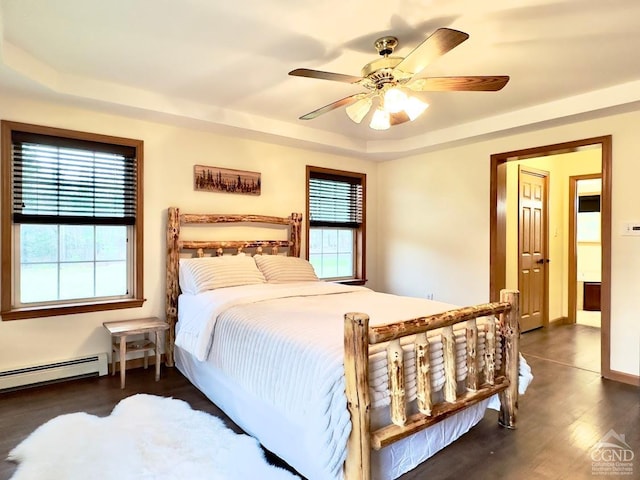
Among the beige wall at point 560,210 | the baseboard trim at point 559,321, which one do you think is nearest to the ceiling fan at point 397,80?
the beige wall at point 560,210

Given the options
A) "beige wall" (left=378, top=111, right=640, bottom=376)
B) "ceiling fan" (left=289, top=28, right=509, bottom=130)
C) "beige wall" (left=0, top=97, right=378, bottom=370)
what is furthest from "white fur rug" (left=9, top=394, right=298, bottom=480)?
"beige wall" (left=378, top=111, right=640, bottom=376)

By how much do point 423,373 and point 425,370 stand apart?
2cm

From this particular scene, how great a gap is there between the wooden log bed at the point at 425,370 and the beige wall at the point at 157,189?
2527 millimetres

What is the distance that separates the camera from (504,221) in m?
4.12

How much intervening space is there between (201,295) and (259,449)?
53.3 inches

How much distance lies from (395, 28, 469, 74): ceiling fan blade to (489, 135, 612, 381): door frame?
90.1 inches

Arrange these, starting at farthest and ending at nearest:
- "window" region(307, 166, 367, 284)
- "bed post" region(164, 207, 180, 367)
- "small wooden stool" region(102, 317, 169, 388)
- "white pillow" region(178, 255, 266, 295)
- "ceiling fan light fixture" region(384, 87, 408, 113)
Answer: "window" region(307, 166, 367, 284), "bed post" region(164, 207, 180, 367), "white pillow" region(178, 255, 266, 295), "small wooden stool" region(102, 317, 169, 388), "ceiling fan light fixture" region(384, 87, 408, 113)

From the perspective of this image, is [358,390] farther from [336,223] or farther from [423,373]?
[336,223]

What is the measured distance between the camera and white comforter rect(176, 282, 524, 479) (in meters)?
1.62

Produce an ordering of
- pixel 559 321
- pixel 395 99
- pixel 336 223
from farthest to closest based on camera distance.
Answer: pixel 559 321 < pixel 336 223 < pixel 395 99

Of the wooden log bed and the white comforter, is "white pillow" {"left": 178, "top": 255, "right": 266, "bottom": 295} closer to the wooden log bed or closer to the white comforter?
the white comforter

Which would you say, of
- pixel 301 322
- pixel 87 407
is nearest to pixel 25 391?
pixel 87 407

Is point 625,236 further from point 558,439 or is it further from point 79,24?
point 79,24

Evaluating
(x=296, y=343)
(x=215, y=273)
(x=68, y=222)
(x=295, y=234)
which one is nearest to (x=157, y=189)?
(x=68, y=222)
